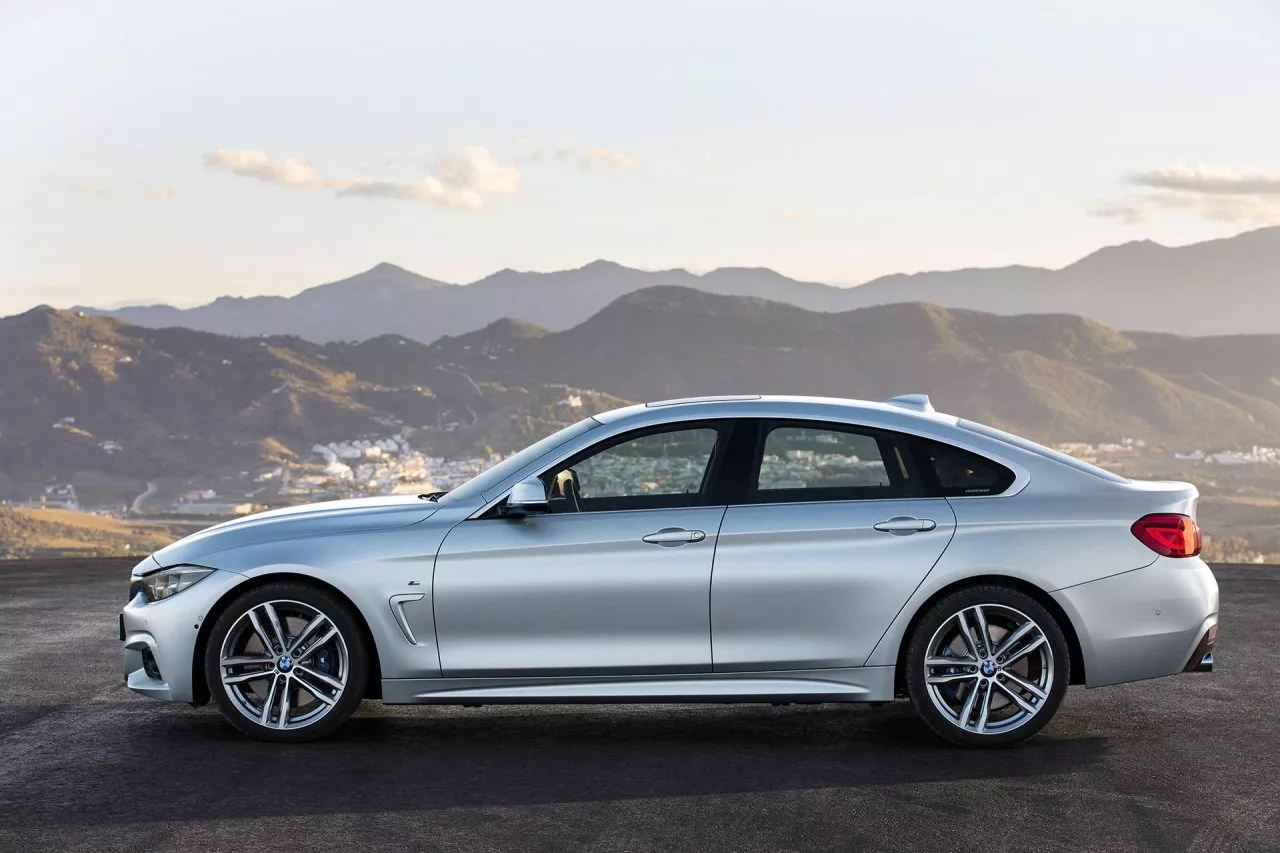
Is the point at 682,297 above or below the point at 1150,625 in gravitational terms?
above

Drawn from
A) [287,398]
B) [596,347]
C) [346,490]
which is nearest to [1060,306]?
[596,347]

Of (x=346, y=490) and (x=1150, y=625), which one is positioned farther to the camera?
(x=346, y=490)

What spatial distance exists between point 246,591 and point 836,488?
2809 millimetres

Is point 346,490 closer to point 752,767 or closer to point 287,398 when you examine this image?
point 287,398

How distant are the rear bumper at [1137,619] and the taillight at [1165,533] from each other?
0.06 m

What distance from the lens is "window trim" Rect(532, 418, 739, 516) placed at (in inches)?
257

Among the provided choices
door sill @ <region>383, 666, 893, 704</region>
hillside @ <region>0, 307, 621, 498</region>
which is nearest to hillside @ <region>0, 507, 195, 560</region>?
hillside @ <region>0, 307, 621, 498</region>

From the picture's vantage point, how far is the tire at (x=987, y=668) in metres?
6.46

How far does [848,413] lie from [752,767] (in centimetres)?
173

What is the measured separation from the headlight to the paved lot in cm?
68

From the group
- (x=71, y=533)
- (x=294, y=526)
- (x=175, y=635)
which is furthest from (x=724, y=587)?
(x=71, y=533)

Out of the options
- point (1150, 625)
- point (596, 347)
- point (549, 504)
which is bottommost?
point (1150, 625)

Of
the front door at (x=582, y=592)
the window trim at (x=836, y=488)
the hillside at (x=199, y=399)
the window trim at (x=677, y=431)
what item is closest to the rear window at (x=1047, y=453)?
the window trim at (x=836, y=488)

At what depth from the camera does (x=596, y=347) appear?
118 metres
